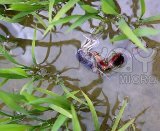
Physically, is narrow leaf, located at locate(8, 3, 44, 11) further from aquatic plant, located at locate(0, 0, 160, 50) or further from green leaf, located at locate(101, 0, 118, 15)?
green leaf, located at locate(101, 0, 118, 15)

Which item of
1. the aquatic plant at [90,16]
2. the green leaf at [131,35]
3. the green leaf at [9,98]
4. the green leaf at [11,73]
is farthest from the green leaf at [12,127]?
the green leaf at [131,35]

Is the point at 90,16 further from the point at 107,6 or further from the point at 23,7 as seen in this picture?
the point at 23,7

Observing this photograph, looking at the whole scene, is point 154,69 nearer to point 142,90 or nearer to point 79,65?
point 142,90

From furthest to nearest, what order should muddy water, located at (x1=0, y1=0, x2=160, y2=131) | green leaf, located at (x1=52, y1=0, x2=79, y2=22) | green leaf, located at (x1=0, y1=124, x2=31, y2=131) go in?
muddy water, located at (x1=0, y1=0, x2=160, y2=131), green leaf, located at (x1=52, y1=0, x2=79, y2=22), green leaf, located at (x1=0, y1=124, x2=31, y2=131)

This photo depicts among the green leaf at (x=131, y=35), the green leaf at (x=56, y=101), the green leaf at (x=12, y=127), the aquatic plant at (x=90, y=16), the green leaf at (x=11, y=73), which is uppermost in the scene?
the aquatic plant at (x=90, y=16)

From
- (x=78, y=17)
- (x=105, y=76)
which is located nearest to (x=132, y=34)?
(x=78, y=17)

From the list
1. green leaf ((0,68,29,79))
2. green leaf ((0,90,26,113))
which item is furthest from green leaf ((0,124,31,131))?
green leaf ((0,68,29,79))

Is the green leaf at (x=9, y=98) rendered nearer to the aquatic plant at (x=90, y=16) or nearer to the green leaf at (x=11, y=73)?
the green leaf at (x=11, y=73)

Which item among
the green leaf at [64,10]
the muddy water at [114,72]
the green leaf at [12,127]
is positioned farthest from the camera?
the muddy water at [114,72]

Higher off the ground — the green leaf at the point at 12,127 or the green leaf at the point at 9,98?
the green leaf at the point at 9,98
